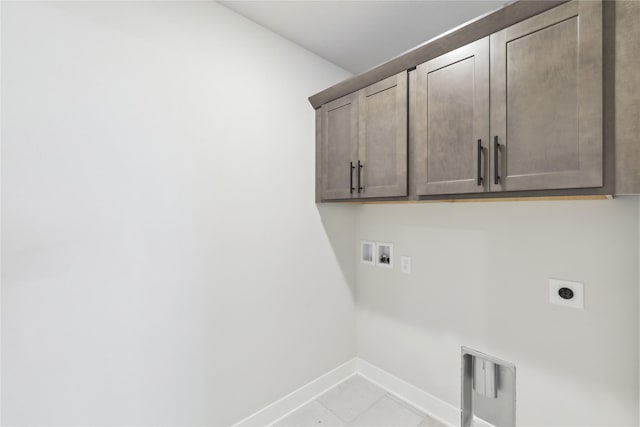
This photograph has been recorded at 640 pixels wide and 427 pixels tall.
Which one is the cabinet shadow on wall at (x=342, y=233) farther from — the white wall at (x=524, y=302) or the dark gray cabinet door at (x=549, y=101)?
the dark gray cabinet door at (x=549, y=101)

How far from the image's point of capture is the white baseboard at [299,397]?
178cm

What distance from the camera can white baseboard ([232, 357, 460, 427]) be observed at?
1805mm

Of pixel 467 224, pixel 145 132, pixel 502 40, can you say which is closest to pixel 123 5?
pixel 145 132

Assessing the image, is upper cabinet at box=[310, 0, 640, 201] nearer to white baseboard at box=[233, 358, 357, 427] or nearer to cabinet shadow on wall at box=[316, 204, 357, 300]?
cabinet shadow on wall at box=[316, 204, 357, 300]

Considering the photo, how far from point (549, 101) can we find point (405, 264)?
1.30 meters

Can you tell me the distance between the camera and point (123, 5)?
1.30m

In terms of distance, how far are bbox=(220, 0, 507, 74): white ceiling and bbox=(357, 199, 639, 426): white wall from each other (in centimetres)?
113

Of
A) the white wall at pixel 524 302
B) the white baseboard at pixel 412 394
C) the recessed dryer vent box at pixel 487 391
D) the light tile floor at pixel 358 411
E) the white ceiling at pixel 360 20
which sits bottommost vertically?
the light tile floor at pixel 358 411

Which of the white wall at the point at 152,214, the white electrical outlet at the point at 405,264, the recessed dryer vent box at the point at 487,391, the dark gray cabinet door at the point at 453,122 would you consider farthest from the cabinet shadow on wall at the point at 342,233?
the recessed dryer vent box at the point at 487,391

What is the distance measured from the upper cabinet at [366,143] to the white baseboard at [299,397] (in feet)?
4.57

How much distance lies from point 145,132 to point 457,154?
1.50 m

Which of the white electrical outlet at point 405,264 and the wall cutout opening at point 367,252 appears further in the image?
the wall cutout opening at point 367,252

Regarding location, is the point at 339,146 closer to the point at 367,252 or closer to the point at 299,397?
the point at 367,252

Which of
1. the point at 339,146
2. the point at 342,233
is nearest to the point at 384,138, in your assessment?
the point at 339,146
